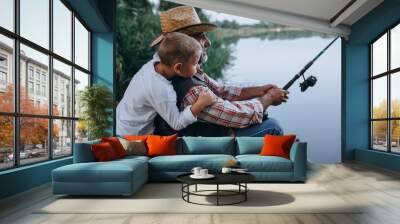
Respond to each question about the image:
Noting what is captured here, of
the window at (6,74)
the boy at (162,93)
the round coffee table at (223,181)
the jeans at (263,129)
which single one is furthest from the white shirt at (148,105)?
the window at (6,74)

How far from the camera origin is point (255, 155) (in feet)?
21.5

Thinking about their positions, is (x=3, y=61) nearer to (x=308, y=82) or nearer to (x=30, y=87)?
(x=30, y=87)

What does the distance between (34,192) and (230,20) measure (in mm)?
5403

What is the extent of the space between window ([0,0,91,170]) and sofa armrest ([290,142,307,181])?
3845 millimetres

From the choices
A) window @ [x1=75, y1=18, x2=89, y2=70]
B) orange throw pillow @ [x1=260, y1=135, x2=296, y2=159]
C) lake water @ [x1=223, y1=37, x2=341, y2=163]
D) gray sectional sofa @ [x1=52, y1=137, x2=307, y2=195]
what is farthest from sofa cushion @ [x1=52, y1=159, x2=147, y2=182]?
lake water @ [x1=223, y1=37, x2=341, y2=163]

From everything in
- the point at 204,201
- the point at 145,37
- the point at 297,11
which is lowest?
the point at 204,201

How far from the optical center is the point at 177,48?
8070 millimetres

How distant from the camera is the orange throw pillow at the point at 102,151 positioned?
5.72 metres

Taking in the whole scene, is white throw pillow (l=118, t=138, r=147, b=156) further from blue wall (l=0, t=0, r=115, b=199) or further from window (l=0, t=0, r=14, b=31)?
window (l=0, t=0, r=14, b=31)

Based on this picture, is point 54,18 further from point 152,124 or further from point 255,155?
point 255,155

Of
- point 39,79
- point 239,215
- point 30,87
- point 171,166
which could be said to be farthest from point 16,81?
point 239,215

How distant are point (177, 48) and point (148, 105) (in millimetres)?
1281

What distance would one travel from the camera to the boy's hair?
802 cm

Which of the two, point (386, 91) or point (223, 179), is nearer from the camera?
point (223, 179)
